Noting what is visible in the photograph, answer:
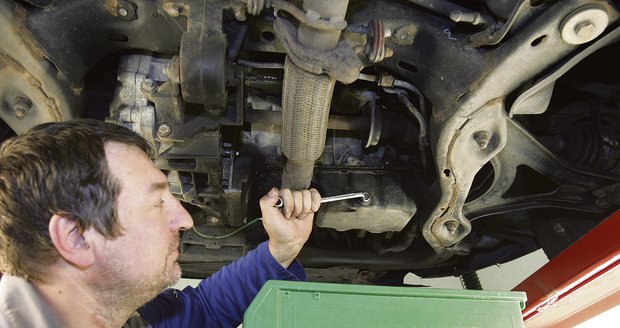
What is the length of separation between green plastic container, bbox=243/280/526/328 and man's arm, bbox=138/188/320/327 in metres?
0.28

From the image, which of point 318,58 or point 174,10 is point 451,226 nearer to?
point 318,58

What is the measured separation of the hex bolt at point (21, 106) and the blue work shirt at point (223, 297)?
19.6 inches

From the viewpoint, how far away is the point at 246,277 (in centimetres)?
123

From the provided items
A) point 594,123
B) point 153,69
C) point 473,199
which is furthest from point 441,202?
Result: point 153,69

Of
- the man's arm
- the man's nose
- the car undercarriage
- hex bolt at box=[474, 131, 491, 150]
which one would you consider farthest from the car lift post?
the man's nose

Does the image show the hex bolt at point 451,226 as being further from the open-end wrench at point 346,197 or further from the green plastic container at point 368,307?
the green plastic container at point 368,307

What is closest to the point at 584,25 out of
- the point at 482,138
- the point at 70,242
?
the point at 482,138

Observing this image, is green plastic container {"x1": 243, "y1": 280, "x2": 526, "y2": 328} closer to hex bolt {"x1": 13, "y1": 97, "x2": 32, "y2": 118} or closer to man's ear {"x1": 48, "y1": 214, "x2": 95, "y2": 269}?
man's ear {"x1": 48, "y1": 214, "x2": 95, "y2": 269}

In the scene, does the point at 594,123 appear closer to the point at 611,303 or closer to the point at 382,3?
the point at 611,303

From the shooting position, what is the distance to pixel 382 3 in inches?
43.1

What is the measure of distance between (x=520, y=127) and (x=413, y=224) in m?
0.42

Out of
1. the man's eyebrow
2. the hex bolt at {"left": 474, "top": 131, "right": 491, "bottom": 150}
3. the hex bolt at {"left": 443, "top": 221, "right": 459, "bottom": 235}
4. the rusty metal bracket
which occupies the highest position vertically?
the rusty metal bracket

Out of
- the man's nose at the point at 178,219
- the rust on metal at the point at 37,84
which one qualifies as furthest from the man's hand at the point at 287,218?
the rust on metal at the point at 37,84

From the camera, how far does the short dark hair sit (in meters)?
0.96
